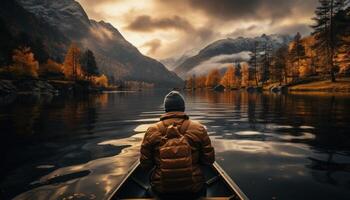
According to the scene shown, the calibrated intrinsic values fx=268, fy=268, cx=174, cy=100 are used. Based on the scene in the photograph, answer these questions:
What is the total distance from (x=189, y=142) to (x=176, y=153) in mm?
429

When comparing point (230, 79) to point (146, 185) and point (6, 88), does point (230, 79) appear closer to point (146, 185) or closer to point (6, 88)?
point (6, 88)

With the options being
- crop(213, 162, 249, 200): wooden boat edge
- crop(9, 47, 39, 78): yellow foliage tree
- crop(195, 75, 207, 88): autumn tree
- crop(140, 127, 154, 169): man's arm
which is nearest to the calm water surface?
crop(213, 162, 249, 200): wooden boat edge

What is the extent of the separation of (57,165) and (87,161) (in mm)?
1068

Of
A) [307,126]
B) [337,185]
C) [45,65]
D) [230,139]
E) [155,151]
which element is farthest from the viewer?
[45,65]

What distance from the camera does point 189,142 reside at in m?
5.23

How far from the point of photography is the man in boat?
4.96 meters

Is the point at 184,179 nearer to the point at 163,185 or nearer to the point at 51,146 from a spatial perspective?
the point at 163,185

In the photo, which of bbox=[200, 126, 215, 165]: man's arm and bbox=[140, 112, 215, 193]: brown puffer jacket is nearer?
bbox=[140, 112, 215, 193]: brown puffer jacket

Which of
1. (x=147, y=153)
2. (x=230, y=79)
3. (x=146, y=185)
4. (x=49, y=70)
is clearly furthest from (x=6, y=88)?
(x=230, y=79)

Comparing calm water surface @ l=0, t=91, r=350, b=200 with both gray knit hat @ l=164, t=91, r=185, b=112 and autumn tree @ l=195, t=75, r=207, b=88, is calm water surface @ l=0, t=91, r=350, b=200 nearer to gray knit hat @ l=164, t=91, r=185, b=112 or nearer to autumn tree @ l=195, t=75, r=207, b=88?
gray knit hat @ l=164, t=91, r=185, b=112

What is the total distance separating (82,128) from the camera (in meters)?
18.1

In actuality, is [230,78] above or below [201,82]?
above

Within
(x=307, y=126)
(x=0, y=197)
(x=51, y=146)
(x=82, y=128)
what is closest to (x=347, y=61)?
(x=307, y=126)

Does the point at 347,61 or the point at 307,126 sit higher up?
the point at 347,61
